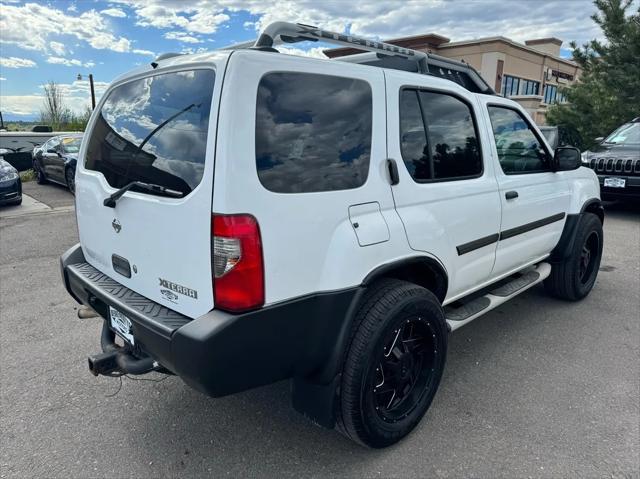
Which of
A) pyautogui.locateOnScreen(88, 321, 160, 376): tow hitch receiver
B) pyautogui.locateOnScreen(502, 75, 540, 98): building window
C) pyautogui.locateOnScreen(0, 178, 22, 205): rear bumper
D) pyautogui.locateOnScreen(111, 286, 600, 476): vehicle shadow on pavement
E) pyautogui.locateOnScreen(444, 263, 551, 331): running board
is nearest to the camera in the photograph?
pyautogui.locateOnScreen(88, 321, 160, 376): tow hitch receiver

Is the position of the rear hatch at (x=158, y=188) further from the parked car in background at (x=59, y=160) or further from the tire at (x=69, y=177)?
the tire at (x=69, y=177)

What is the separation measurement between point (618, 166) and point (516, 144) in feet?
19.7

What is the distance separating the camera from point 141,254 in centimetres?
226

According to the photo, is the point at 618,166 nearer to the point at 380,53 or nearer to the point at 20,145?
the point at 380,53

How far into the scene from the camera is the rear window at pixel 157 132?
1.99m

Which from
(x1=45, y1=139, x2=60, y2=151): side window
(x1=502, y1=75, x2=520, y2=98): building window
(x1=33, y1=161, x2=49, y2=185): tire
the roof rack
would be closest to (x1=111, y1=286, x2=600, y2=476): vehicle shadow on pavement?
the roof rack

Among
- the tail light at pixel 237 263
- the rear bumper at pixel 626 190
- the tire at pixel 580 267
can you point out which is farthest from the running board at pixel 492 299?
the rear bumper at pixel 626 190

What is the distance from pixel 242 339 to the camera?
1.89 meters

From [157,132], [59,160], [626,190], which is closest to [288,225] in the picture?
[157,132]

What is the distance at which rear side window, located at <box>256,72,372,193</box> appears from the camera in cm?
193

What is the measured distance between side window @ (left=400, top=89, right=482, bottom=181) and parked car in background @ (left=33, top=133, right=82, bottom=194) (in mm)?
10308

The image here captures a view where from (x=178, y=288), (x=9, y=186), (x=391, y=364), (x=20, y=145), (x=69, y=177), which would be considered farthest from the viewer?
(x=20, y=145)

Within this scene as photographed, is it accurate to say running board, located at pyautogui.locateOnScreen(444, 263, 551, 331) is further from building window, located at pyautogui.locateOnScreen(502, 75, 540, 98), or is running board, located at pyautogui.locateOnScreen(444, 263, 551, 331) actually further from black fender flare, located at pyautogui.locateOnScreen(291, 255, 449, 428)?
building window, located at pyautogui.locateOnScreen(502, 75, 540, 98)

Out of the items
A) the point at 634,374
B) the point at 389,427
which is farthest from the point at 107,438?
the point at 634,374
